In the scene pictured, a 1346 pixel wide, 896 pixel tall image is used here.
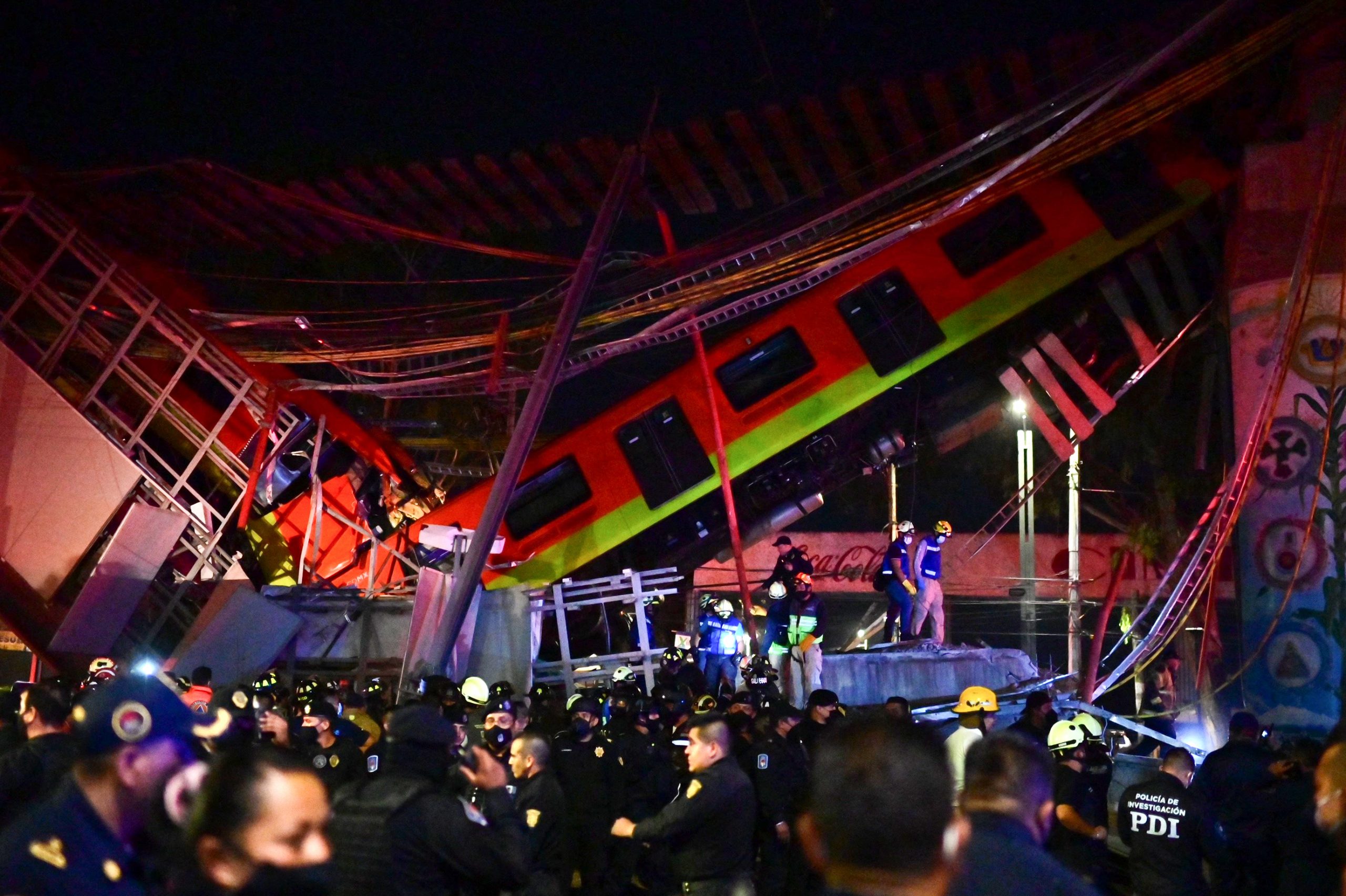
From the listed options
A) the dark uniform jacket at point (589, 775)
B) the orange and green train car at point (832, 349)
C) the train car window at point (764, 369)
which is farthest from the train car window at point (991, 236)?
the dark uniform jacket at point (589, 775)

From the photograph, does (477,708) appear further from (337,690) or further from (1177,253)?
(1177,253)

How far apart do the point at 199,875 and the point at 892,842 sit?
1736 millimetres

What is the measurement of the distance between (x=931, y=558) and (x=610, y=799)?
8.71 meters

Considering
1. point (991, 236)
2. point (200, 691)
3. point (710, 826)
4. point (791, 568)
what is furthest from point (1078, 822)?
point (991, 236)

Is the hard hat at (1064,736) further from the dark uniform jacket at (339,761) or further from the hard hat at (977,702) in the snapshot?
the dark uniform jacket at (339,761)

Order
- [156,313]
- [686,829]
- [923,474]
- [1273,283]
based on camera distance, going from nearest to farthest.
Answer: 1. [686,829]
2. [1273,283]
3. [156,313]
4. [923,474]

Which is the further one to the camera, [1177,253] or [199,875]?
[1177,253]

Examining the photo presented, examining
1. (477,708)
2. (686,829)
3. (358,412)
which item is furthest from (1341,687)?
(358,412)

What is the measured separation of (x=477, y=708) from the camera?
1194cm

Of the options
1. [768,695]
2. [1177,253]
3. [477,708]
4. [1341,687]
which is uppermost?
[1177,253]

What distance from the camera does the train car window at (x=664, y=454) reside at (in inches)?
747

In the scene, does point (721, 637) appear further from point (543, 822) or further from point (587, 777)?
point (543, 822)

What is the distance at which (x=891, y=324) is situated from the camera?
18.5 m

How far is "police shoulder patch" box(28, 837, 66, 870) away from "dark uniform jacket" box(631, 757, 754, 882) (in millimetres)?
4094
